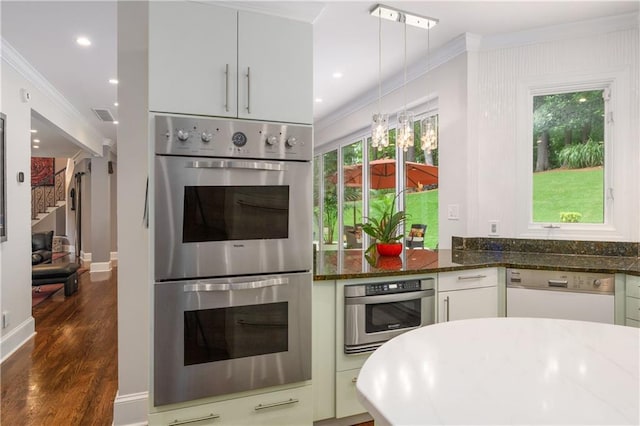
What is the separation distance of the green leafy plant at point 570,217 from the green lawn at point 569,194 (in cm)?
2

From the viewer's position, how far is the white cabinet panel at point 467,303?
231 centimetres

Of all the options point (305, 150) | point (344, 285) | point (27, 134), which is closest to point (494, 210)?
point (344, 285)

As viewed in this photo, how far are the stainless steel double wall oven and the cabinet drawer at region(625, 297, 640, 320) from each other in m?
1.90

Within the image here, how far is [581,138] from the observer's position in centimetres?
290

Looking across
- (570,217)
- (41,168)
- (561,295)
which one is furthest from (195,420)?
(41,168)

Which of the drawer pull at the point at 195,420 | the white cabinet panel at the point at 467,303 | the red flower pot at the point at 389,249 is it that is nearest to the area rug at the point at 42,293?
the drawer pull at the point at 195,420

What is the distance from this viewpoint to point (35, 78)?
3945 mm

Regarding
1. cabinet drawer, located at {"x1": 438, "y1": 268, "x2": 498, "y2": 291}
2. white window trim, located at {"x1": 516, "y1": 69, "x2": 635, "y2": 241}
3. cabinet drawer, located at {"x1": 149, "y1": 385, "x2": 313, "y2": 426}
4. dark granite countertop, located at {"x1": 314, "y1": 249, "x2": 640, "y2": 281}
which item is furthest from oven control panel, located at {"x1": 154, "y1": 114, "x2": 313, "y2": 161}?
white window trim, located at {"x1": 516, "y1": 69, "x2": 635, "y2": 241}

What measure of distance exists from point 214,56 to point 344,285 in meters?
1.41

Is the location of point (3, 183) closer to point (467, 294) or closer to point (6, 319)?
point (6, 319)

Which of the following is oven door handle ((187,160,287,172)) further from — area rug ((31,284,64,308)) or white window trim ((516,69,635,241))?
area rug ((31,284,64,308))

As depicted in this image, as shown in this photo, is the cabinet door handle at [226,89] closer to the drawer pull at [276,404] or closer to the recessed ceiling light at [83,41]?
the drawer pull at [276,404]

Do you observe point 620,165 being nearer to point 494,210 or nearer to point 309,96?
point 494,210

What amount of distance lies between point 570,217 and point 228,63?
9.19 feet
